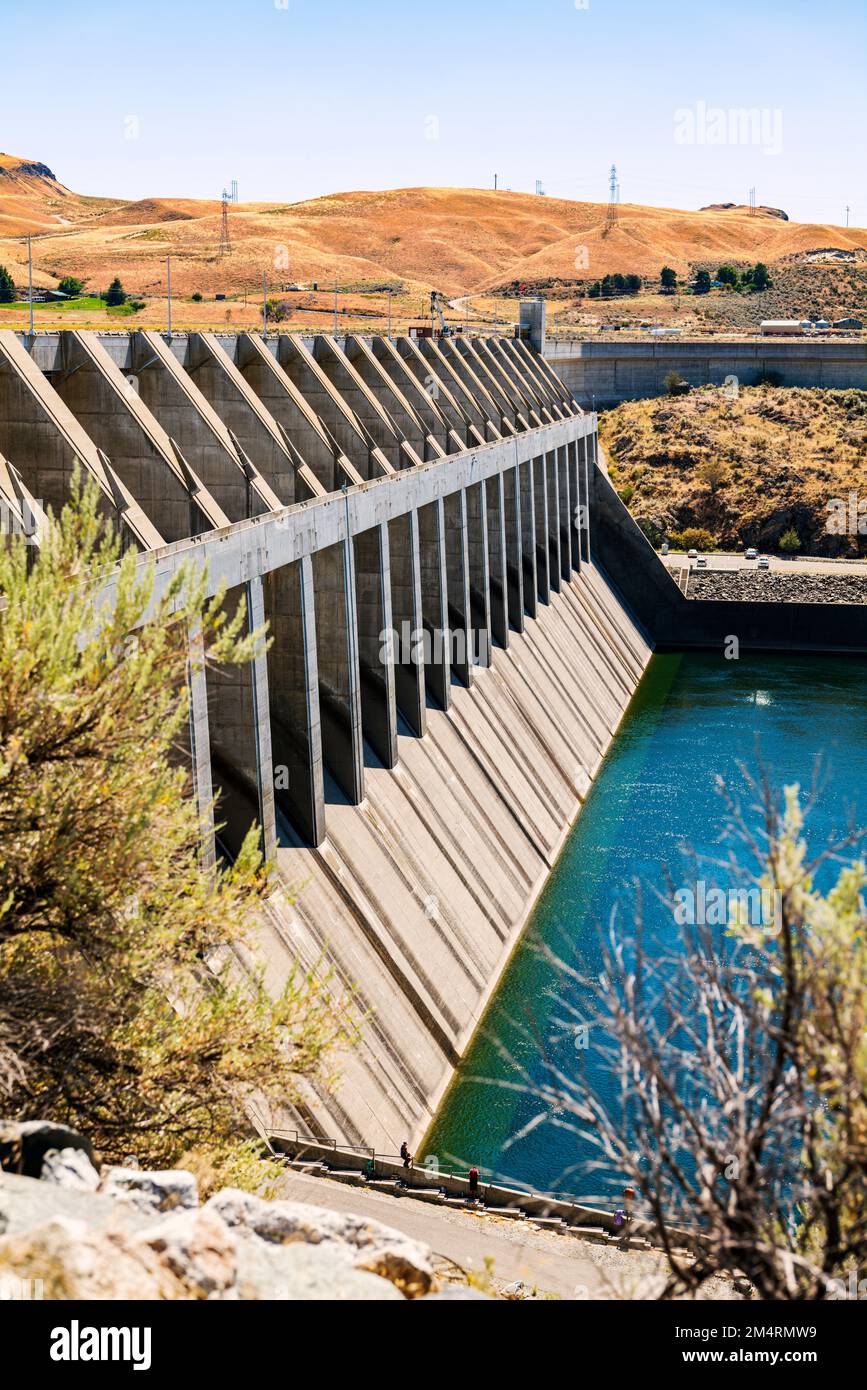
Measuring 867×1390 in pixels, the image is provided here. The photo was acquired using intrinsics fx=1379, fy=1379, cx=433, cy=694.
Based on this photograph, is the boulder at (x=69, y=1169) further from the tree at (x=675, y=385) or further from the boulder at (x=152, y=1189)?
the tree at (x=675, y=385)

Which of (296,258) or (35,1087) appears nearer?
(35,1087)

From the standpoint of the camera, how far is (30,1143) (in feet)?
32.4

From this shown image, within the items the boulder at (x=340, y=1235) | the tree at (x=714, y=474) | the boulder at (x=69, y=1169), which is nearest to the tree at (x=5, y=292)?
the tree at (x=714, y=474)

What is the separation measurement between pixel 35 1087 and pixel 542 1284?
793 centimetres

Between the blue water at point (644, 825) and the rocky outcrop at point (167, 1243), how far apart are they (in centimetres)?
144

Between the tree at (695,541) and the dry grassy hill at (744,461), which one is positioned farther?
the dry grassy hill at (744,461)

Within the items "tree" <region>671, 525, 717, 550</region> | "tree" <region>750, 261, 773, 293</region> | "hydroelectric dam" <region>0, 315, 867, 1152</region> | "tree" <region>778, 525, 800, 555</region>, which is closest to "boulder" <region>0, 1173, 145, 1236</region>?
"hydroelectric dam" <region>0, 315, 867, 1152</region>

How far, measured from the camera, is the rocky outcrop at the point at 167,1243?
7684mm

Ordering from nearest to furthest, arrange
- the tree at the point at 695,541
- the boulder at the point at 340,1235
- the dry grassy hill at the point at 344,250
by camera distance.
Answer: the boulder at the point at 340,1235 → the tree at the point at 695,541 → the dry grassy hill at the point at 344,250

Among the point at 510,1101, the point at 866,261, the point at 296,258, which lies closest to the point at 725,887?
the point at 510,1101

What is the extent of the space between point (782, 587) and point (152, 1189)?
197 ft

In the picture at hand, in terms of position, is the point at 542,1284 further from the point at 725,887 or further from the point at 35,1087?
the point at 725,887

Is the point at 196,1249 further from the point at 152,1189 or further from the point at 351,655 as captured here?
the point at 351,655
